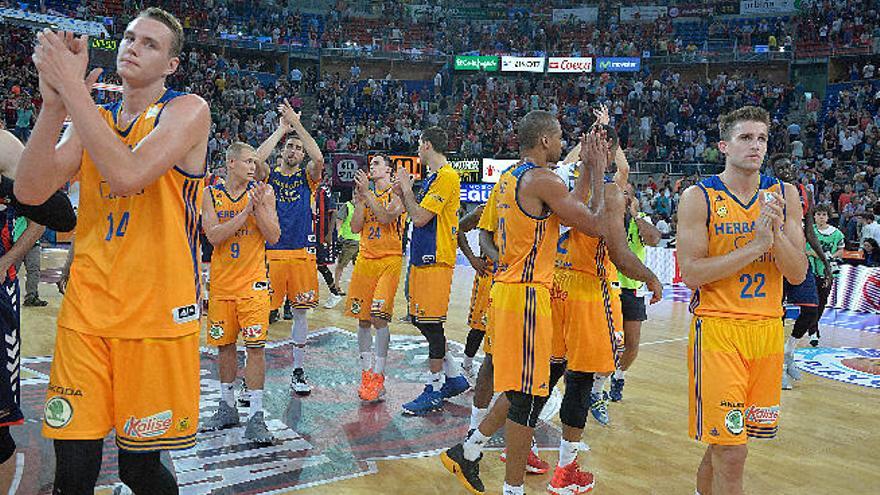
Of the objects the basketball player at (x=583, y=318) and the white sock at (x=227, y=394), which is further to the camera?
the white sock at (x=227, y=394)

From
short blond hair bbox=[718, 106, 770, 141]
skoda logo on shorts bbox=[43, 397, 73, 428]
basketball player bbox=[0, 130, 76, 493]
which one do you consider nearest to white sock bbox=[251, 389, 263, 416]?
basketball player bbox=[0, 130, 76, 493]

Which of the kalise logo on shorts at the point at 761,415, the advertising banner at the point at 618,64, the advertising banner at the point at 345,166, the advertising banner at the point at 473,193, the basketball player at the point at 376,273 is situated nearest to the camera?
the kalise logo on shorts at the point at 761,415

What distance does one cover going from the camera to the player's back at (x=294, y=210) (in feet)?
24.2

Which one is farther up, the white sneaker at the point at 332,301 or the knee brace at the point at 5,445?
the knee brace at the point at 5,445

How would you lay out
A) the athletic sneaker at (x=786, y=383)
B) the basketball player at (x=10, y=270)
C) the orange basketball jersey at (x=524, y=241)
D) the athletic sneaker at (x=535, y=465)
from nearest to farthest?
the basketball player at (x=10, y=270) → the orange basketball jersey at (x=524, y=241) → the athletic sneaker at (x=535, y=465) → the athletic sneaker at (x=786, y=383)

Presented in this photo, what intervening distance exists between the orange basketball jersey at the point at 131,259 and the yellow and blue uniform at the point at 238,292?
2.90m

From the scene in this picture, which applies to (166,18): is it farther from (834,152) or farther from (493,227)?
(834,152)

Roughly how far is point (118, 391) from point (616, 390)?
5.42 meters

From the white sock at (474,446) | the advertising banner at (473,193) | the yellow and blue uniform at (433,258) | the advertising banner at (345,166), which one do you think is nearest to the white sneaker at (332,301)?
the yellow and blue uniform at (433,258)

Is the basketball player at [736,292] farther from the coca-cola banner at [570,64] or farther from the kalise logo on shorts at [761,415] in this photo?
the coca-cola banner at [570,64]

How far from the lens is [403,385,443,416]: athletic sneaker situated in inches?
262

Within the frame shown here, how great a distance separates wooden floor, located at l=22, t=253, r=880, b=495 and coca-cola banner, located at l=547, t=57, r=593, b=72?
2638 centimetres

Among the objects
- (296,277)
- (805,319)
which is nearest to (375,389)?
(296,277)

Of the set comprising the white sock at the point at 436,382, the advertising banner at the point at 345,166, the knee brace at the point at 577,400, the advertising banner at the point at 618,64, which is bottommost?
the white sock at the point at 436,382
